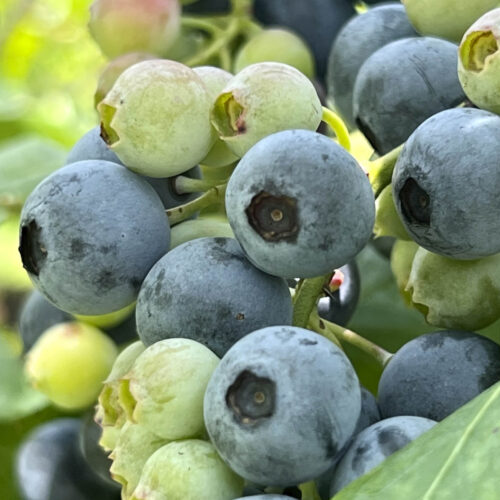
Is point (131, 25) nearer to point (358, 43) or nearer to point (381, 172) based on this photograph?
point (358, 43)

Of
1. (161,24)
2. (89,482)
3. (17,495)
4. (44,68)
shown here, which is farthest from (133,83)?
(44,68)

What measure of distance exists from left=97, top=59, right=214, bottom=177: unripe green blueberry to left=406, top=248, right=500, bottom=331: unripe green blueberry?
206 mm

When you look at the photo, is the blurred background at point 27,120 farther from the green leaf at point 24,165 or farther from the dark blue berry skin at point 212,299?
the dark blue berry skin at point 212,299

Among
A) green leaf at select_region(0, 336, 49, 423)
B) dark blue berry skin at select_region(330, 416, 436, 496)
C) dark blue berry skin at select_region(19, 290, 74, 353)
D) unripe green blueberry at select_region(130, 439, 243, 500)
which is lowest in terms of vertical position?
green leaf at select_region(0, 336, 49, 423)

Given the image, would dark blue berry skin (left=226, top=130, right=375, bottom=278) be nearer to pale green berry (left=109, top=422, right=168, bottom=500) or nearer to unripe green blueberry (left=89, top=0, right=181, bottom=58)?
pale green berry (left=109, top=422, right=168, bottom=500)

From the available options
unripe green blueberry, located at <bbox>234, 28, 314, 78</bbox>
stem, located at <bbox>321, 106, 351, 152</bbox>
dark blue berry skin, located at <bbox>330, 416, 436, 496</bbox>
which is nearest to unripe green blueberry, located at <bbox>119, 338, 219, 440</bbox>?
dark blue berry skin, located at <bbox>330, 416, 436, 496</bbox>

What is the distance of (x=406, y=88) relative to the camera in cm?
77

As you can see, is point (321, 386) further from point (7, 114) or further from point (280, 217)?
point (7, 114)

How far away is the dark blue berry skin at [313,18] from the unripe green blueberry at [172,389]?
0.64 meters

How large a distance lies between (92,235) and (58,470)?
0.57 metres

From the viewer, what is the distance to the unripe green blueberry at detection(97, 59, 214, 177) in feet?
2.22

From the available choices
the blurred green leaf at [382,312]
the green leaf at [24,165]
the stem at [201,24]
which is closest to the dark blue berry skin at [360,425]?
the blurred green leaf at [382,312]

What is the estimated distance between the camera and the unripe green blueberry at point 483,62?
2.03 ft

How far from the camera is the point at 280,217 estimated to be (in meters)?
0.60
